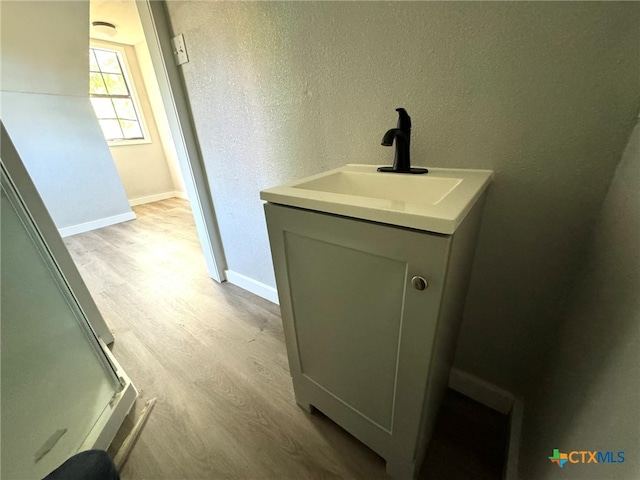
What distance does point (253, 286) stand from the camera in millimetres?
1765

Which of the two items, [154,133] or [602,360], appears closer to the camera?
[602,360]

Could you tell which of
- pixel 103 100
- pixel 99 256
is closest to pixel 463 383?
pixel 99 256

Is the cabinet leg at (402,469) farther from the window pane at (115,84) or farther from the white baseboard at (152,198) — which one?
the window pane at (115,84)

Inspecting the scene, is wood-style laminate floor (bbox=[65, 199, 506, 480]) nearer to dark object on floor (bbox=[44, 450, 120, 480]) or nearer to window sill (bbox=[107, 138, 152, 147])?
dark object on floor (bbox=[44, 450, 120, 480])

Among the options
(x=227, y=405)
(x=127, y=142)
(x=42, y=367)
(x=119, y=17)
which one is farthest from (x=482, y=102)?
(x=127, y=142)

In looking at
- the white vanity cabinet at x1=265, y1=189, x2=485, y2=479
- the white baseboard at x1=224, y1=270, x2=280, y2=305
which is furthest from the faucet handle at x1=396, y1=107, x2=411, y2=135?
the white baseboard at x1=224, y1=270, x2=280, y2=305

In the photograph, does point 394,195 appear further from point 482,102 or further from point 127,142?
point 127,142

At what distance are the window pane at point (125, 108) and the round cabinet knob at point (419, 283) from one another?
198 inches

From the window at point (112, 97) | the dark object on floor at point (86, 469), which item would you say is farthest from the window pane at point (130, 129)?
the dark object on floor at point (86, 469)

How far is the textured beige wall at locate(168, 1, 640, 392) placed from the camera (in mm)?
590

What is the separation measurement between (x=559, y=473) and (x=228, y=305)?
5.17ft

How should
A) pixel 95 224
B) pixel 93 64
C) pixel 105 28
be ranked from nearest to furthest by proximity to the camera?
pixel 105 28
pixel 95 224
pixel 93 64

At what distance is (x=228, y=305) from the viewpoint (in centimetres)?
167

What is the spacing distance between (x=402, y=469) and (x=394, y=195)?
0.83m
